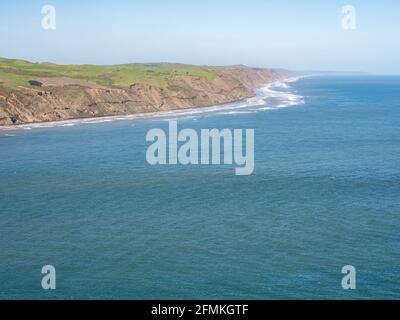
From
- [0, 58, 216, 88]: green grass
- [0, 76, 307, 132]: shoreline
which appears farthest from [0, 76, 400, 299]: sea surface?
[0, 58, 216, 88]: green grass

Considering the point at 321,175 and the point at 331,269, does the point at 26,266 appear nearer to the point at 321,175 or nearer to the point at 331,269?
the point at 331,269

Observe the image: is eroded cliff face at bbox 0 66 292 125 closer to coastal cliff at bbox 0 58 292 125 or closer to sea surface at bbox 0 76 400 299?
coastal cliff at bbox 0 58 292 125

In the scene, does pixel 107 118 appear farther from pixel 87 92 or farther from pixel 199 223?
pixel 199 223

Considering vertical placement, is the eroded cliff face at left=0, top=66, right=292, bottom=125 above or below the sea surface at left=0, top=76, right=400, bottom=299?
above

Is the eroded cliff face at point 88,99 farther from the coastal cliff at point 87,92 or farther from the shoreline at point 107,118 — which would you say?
the shoreline at point 107,118

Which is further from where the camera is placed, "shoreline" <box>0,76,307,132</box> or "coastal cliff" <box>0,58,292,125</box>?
"coastal cliff" <box>0,58,292,125</box>

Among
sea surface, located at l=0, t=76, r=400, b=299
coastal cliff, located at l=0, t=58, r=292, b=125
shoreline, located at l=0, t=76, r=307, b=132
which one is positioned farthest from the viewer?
coastal cliff, located at l=0, t=58, r=292, b=125
